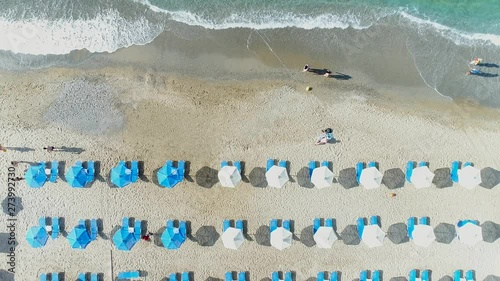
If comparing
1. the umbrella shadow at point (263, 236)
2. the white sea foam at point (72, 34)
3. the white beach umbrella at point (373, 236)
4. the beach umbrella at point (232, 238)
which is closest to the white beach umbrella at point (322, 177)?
the white beach umbrella at point (373, 236)

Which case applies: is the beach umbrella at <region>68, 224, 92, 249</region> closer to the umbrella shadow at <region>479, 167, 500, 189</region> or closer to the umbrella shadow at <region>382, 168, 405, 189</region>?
the umbrella shadow at <region>382, 168, 405, 189</region>

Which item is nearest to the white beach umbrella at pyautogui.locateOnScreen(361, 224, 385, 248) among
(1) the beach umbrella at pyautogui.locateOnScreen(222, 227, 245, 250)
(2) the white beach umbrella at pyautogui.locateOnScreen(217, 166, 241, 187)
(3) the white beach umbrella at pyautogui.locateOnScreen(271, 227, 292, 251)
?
(3) the white beach umbrella at pyautogui.locateOnScreen(271, 227, 292, 251)

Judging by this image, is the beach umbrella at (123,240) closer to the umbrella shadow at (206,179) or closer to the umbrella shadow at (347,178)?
the umbrella shadow at (206,179)

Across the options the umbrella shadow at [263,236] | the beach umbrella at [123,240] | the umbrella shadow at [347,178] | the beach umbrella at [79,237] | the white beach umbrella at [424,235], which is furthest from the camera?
the umbrella shadow at [347,178]

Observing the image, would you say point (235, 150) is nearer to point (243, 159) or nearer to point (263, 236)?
point (243, 159)

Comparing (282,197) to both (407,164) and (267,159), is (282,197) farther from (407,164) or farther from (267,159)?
(407,164)

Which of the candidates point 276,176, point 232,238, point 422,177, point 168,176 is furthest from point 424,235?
point 168,176
